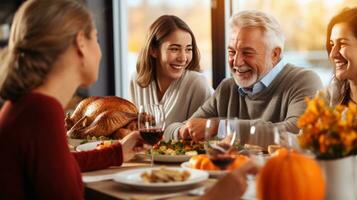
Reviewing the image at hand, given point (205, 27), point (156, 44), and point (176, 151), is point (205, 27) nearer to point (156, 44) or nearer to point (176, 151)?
point (156, 44)

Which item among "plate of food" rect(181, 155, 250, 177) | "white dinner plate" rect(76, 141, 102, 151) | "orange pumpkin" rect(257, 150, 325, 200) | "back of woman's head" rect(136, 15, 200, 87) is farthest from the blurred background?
"orange pumpkin" rect(257, 150, 325, 200)

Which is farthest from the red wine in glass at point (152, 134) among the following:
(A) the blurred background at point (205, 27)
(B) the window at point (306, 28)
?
(B) the window at point (306, 28)

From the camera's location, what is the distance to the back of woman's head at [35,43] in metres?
1.48

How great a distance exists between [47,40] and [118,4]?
11.2ft

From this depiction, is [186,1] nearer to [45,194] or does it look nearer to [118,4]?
[118,4]

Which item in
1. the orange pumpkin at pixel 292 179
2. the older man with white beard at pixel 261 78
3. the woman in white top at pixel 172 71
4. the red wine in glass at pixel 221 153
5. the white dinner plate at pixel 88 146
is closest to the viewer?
the orange pumpkin at pixel 292 179

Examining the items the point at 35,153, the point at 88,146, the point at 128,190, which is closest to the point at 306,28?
the point at 88,146

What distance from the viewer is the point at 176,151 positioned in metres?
2.03

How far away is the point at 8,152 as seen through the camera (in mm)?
1406

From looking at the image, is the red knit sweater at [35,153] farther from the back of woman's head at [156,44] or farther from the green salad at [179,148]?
the back of woman's head at [156,44]

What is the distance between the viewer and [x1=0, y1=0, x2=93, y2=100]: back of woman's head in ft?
4.86

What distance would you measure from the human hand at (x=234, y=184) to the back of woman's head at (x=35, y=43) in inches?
22.4

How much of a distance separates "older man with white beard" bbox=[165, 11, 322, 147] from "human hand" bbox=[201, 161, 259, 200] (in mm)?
1260

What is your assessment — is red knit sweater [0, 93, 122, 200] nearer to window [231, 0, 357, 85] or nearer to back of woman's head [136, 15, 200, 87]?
back of woman's head [136, 15, 200, 87]
